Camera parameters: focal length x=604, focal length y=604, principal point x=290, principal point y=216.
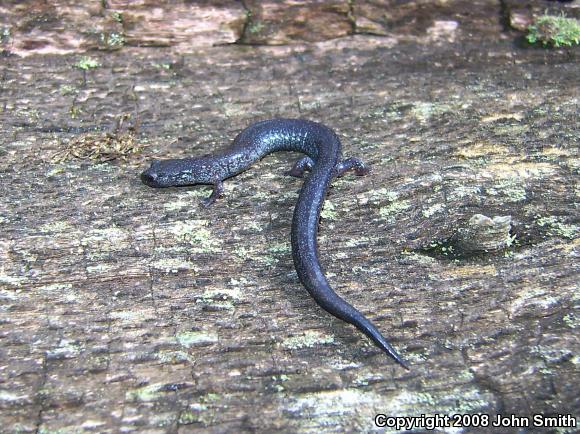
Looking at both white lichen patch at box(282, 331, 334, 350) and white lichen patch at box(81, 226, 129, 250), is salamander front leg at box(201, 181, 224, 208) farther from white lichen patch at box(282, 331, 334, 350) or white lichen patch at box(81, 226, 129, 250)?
white lichen patch at box(282, 331, 334, 350)

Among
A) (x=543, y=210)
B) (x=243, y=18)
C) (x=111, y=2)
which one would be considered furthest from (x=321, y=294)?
(x=111, y=2)

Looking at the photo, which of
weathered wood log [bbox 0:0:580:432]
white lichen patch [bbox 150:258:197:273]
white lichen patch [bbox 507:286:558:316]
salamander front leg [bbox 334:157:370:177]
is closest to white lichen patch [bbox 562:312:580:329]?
weathered wood log [bbox 0:0:580:432]

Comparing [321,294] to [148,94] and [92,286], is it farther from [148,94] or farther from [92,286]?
[148,94]

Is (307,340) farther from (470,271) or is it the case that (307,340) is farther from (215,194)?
(215,194)

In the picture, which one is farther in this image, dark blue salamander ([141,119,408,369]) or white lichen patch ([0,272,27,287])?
dark blue salamander ([141,119,408,369])

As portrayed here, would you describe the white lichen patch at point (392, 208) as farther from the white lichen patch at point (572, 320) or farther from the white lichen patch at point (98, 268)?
the white lichen patch at point (98, 268)

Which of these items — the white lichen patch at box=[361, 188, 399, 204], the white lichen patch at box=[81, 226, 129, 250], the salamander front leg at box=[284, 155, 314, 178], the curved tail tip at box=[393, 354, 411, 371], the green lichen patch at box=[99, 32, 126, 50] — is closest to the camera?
the curved tail tip at box=[393, 354, 411, 371]
